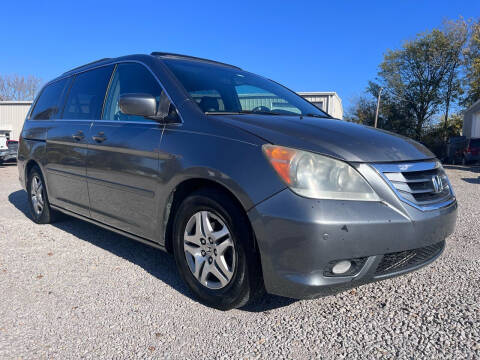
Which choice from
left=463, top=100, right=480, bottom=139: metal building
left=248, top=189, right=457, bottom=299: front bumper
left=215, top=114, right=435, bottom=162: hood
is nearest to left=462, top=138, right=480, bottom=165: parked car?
left=463, top=100, right=480, bottom=139: metal building

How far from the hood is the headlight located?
0.06 m

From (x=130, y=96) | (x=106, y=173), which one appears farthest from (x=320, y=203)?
(x=106, y=173)

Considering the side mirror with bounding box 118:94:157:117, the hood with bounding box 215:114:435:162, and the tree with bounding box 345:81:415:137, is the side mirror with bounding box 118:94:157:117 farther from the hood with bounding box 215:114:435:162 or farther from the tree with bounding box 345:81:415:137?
the tree with bounding box 345:81:415:137

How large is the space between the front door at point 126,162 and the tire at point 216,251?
1.16 feet

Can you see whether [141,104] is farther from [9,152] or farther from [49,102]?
[9,152]

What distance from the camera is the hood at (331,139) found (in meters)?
2.24

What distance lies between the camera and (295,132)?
2.41 m

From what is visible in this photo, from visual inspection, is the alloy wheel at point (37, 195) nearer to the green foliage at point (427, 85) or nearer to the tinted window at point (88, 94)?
the tinted window at point (88, 94)

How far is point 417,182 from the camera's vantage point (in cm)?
233

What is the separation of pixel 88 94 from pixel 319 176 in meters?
2.80

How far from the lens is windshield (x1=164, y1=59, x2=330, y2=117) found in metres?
2.97

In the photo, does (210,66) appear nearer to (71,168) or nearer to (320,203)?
(71,168)

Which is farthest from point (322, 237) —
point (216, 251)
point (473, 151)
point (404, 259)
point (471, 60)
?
point (471, 60)

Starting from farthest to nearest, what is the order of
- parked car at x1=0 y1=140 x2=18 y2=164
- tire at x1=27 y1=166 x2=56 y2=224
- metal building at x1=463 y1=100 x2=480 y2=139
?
metal building at x1=463 y1=100 x2=480 y2=139, parked car at x1=0 y1=140 x2=18 y2=164, tire at x1=27 y1=166 x2=56 y2=224
